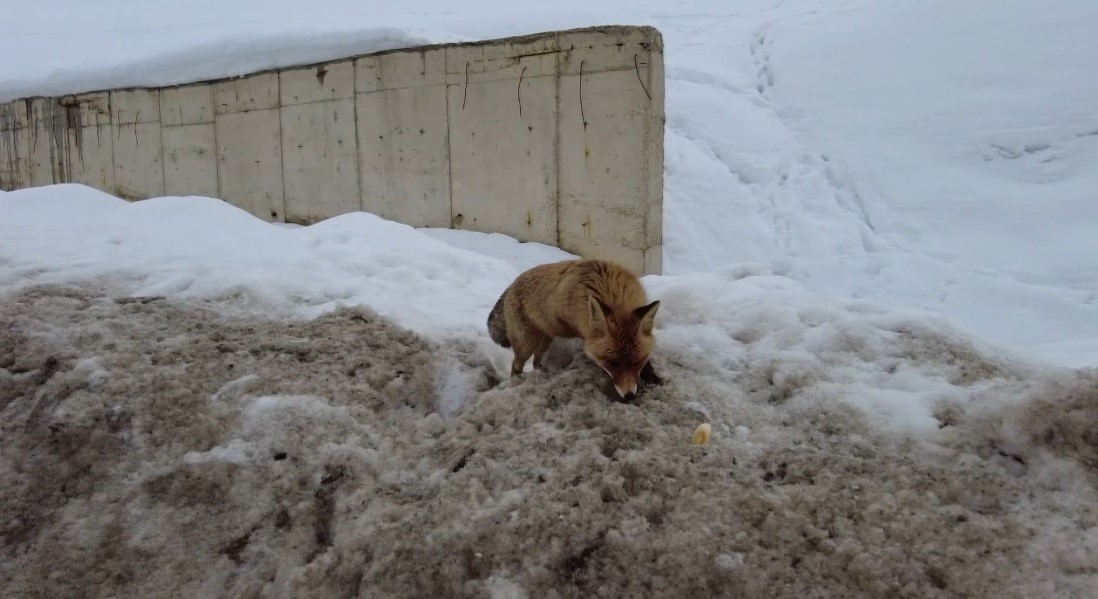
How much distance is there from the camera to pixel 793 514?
7.54ft

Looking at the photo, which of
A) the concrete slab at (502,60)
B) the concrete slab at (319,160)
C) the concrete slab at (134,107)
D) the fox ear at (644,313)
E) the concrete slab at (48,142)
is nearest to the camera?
the fox ear at (644,313)

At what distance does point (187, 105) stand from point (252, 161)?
1.63 meters

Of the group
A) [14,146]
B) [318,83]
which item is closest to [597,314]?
[318,83]

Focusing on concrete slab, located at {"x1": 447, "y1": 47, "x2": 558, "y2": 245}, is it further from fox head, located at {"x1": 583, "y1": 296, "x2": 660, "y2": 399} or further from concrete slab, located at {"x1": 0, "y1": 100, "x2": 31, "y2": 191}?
concrete slab, located at {"x1": 0, "y1": 100, "x2": 31, "y2": 191}

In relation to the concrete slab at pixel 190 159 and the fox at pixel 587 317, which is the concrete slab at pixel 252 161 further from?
the fox at pixel 587 317

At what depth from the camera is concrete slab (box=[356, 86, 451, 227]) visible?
952 centimetres

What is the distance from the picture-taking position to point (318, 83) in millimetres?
10266

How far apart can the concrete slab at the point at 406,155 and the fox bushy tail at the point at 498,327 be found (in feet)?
18.4

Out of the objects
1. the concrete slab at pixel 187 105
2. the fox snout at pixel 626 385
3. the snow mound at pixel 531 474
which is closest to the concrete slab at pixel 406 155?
the concrete slab at pixel 187 105

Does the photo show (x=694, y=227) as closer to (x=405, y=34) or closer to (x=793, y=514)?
(x=405, y=34)

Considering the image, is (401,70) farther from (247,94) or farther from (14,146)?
(14,146)

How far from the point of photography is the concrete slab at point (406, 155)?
9.52 metres

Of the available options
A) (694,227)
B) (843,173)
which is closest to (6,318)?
(694,227)

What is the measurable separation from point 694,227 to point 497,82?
4322mm
